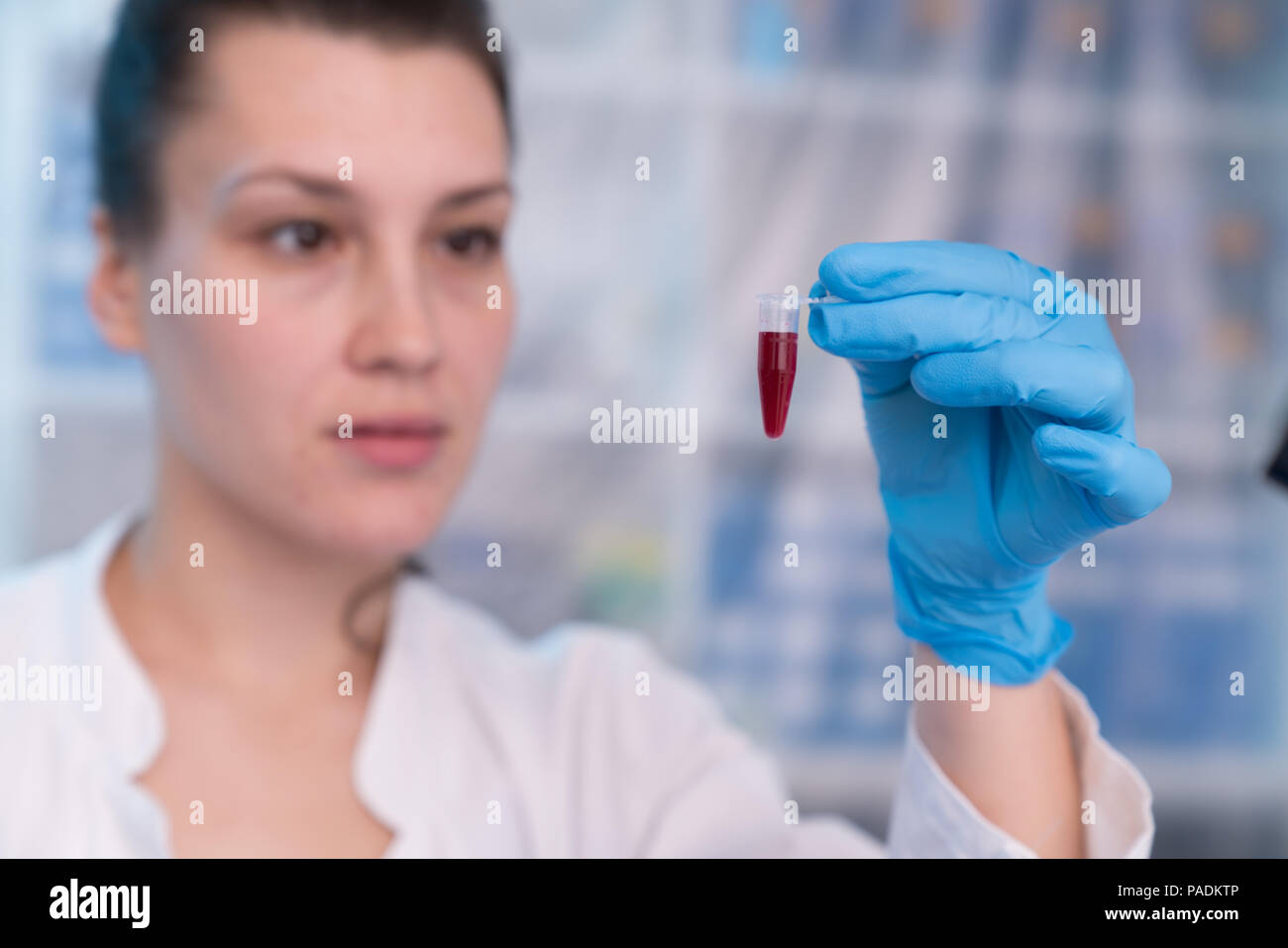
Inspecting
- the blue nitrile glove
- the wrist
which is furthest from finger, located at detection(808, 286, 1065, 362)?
the wrist

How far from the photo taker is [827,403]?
2066mm

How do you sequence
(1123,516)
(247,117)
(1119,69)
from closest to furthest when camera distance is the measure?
(1123,516) → (247,117) → (1119,69)

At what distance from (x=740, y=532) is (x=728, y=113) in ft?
2.63

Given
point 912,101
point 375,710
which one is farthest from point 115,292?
point 912,101

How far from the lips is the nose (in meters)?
0.05

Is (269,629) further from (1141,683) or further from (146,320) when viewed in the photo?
(1141,683)

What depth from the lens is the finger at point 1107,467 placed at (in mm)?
793

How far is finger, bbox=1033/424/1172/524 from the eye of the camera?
2.60 feet

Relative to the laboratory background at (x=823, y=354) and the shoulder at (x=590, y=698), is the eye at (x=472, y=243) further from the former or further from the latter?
the laboratory background at (x=823, y=354)

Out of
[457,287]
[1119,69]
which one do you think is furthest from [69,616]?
[1119,69]

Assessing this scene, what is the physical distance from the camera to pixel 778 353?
885mm

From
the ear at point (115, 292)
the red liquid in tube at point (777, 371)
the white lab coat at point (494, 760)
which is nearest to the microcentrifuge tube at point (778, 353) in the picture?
the red liquid in tube at point (777, 371)

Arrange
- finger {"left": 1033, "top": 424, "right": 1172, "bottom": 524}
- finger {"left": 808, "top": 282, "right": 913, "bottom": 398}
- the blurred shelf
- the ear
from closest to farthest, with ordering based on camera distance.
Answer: finger {"left": 1033, "top": 424, "right": 1172, "bottom": 524}
finger {"left": 808, "top": 282, "right": 913, "bottom": 398}
the ear
the blurred shelf

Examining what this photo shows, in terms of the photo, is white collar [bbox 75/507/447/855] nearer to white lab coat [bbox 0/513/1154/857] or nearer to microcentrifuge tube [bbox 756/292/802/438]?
white lab coat [bbox 0/513/1154/857]
